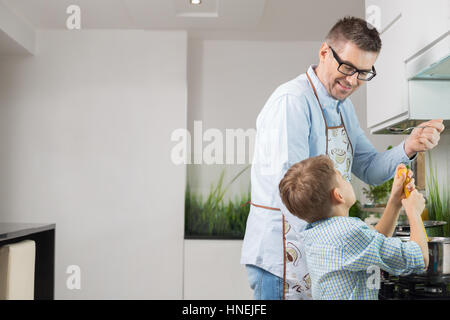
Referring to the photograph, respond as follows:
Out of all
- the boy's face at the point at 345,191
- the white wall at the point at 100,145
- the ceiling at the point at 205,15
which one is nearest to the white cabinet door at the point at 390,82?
the boy's face at the point at 345,191

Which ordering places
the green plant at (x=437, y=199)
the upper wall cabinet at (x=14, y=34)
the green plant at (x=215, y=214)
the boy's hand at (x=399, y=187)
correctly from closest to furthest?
the boy's hand at (x=399, y=187)
the green plant at (x=437, y=199)
the upper wall cabinet at (x=14, y=34)
the green plant at (x=215, y=214)

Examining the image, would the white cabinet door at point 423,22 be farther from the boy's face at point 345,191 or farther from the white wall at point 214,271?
the white wall at point 214,271

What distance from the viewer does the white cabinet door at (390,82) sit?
4.78ft

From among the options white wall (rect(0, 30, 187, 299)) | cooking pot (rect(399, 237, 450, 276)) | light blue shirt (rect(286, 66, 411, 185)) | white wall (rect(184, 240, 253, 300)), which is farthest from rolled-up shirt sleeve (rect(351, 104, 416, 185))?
white wall (rect(0, 30, 187, 299))

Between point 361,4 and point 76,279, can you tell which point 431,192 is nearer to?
point 361,4

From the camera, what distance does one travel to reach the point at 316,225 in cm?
105

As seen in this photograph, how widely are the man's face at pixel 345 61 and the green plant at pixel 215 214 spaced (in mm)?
1777

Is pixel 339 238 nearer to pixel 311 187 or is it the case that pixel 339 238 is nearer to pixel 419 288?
pixel 311 187

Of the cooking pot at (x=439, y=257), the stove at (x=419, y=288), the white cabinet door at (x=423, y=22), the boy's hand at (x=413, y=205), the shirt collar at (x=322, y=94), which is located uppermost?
the white cabinet door at (x=423, y=22)

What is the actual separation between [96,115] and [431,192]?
215 centimetres

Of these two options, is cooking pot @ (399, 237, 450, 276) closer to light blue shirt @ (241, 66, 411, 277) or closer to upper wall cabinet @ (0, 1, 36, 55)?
light blue shirt @ (241, 66, 411, 277)

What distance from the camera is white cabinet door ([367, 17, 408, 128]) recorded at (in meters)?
1.46
